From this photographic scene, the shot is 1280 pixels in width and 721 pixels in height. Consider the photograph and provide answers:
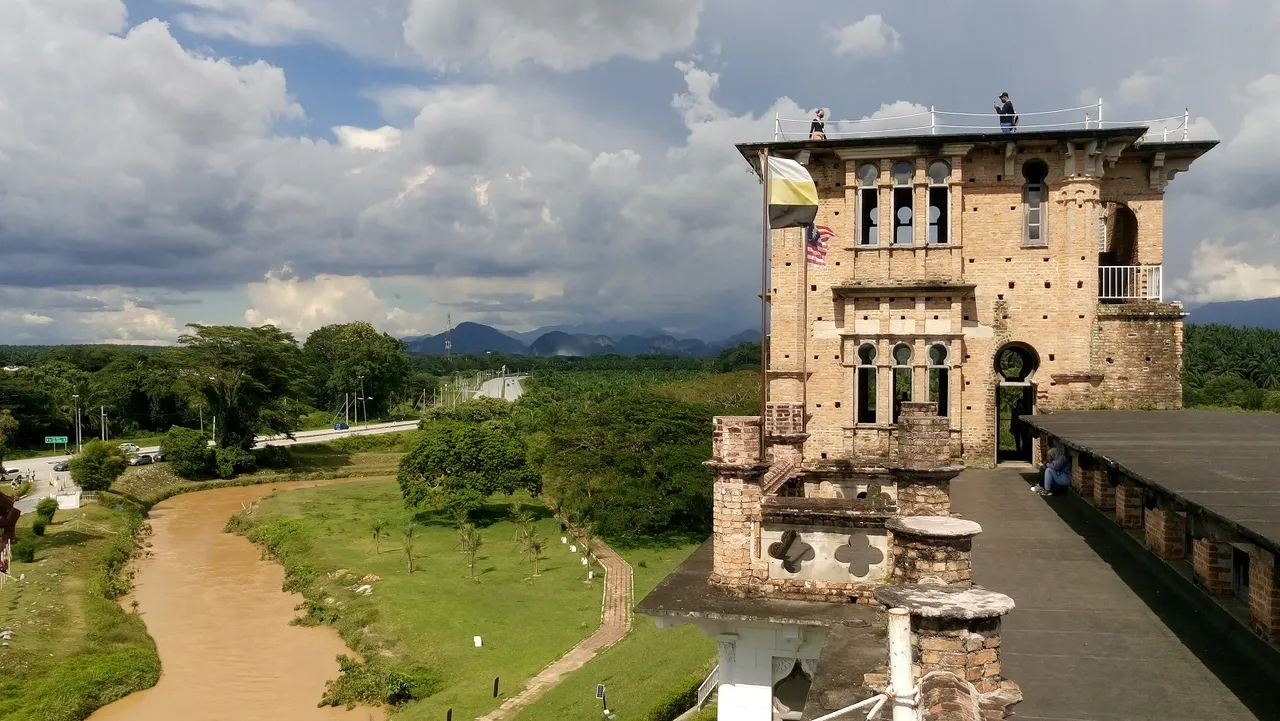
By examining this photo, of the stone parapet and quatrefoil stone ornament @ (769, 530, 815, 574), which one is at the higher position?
the stone parapet

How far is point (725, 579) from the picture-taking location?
34.0ft

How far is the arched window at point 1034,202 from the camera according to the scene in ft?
73.6

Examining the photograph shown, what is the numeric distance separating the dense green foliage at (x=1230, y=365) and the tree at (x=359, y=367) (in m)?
79.6

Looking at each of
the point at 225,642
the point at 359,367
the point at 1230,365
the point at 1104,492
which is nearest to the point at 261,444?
the point at 359,367

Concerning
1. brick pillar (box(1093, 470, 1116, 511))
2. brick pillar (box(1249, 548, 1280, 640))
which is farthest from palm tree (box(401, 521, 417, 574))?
brick pillar (box(1249, 548, 1280, 640))

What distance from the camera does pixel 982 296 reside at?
887 inches

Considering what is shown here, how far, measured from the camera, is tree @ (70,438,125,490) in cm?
4825

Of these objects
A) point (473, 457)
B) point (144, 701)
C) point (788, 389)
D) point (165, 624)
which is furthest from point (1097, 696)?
point (473, 457)

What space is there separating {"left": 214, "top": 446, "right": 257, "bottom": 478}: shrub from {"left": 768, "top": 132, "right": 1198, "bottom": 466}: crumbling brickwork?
5041 cm

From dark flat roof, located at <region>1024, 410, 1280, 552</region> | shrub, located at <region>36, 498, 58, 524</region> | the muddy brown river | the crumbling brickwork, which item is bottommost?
the muddy brown river

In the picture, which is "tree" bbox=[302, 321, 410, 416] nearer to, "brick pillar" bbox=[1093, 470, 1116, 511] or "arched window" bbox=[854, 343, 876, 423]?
"arched window" bbox=[854, 343, 876, 423]

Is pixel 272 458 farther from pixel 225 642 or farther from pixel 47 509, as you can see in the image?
pixel 225 642

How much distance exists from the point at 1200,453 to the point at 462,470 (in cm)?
3405

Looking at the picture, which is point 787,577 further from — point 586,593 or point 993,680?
point 586,593
